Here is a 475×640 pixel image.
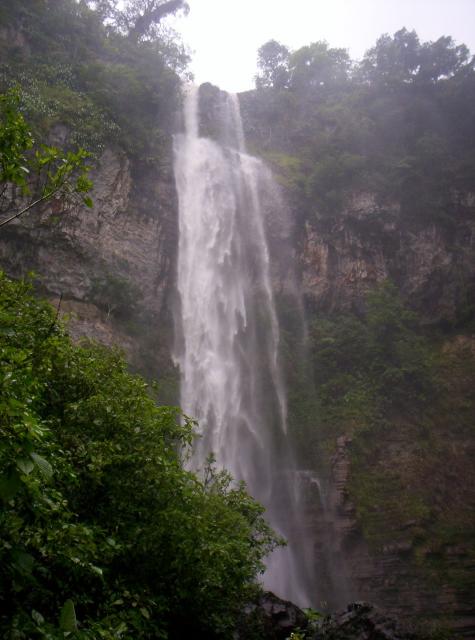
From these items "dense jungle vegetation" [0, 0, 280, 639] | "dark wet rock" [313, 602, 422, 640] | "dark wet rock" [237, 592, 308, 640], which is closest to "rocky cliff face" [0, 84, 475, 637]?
"dark wet rock" [313, 602, 422, 640]

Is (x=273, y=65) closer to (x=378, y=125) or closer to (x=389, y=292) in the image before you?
(x=378, y=125)

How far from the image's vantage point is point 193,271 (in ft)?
76.8

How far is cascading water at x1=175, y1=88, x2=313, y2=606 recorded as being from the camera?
718 inches

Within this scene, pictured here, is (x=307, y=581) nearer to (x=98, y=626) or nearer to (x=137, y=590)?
(x=137, y=590)

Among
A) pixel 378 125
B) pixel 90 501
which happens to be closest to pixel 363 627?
pixel 90 501

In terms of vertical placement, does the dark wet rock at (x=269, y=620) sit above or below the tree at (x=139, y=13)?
below

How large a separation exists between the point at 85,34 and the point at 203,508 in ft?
92.3

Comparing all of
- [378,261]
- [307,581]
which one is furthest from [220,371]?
[378,261]

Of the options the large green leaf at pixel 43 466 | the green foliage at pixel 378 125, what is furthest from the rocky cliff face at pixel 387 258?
the large green leaf at pixel 43 466

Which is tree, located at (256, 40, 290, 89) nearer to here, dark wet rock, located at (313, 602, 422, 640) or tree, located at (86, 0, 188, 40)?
tree, located at (86, 0, 188, 40)

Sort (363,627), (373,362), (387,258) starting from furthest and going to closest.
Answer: (387,258), (373,362), (363,627)

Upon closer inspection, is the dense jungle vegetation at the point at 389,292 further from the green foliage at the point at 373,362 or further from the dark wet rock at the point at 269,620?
the dark wet rock at the point at 269,620

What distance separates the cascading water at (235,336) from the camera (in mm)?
18234

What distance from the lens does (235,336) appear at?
73.5 ft
